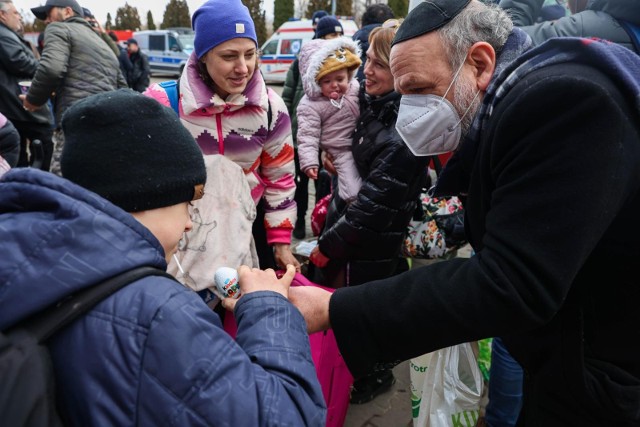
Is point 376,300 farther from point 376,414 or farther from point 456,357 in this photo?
point 376,414

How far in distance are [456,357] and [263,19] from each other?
39484mm

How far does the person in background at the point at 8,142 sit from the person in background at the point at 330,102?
1.75 m

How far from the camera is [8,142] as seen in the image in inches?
111

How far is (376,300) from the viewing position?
1191 mm

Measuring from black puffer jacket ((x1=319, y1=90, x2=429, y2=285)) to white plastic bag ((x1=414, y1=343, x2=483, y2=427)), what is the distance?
631mm

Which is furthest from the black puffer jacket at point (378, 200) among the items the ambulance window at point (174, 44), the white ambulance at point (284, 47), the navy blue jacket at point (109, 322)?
the ambulance window at point (174, 44)

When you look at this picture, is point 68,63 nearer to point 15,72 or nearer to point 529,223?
point 15,72

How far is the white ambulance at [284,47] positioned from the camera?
55.7 ft

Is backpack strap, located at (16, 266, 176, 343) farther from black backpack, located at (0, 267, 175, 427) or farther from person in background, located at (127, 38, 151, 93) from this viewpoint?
person in background, located at (127, 38, 151, 93)

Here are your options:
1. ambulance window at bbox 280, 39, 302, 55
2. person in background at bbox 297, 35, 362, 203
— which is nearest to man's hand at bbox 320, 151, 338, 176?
person in background at bbox 297, 35, 362, 203

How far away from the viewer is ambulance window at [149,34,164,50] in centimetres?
2100

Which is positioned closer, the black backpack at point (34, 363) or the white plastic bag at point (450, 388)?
the black backpack at point (34, 363)

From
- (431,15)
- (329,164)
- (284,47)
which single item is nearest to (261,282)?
(431,15)

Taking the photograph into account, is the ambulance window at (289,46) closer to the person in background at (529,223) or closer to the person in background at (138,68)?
the person in background at (138,68)
